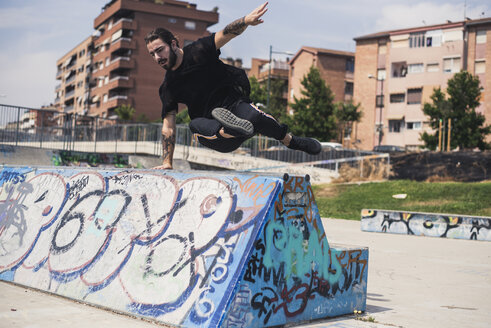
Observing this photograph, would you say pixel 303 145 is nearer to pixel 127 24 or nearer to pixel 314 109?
pixel 314 109

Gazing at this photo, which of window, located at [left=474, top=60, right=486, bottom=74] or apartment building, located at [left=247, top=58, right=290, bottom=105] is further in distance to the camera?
apartment building, located at [left=247, top=58, right=290, bottom=105]

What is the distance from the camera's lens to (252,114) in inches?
197

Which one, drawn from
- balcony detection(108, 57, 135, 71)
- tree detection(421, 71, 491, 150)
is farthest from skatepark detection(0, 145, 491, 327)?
balcony detection(108, 57, 135, 71)

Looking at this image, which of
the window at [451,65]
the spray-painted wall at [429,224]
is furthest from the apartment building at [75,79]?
the spray-painted wall at [429,224]

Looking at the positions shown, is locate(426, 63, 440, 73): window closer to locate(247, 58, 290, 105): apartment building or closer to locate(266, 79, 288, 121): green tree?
locate(266, 79, 288, 121): green tree

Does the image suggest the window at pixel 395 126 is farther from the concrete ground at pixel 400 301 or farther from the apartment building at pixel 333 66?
the concrete ground at pixel 400 301

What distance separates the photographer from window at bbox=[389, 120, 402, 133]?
211 ft

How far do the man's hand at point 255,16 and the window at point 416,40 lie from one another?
63.2 m

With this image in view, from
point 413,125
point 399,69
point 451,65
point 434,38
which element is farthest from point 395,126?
point 434,38

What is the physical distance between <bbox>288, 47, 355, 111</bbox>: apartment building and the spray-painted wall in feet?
178

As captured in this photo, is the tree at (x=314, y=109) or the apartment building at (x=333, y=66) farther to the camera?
the apartment building at (x=333, y=66)

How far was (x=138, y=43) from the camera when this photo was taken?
80.3 metres

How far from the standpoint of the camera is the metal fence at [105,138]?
25156 millimetres

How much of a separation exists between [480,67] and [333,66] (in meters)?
19.4
